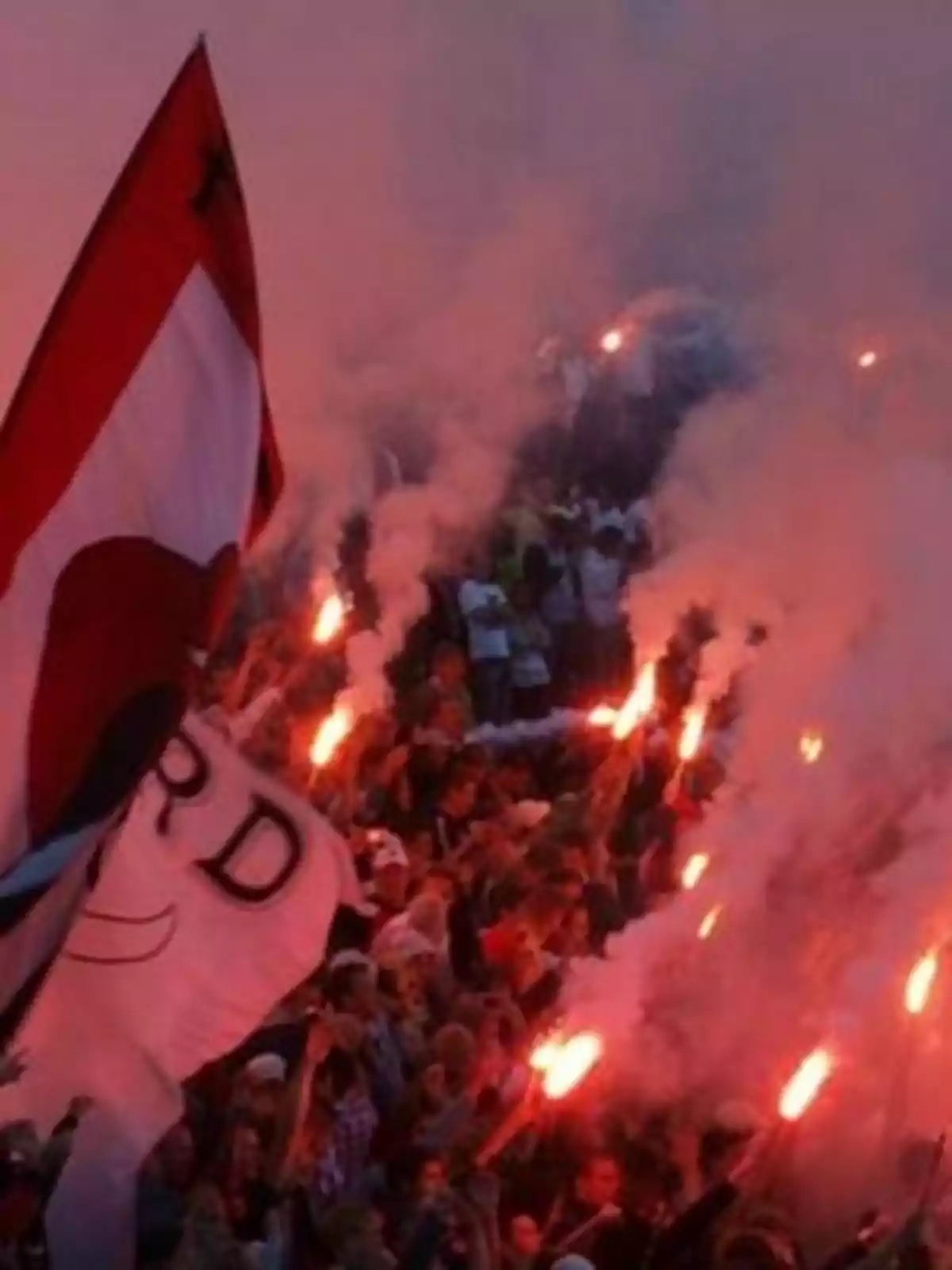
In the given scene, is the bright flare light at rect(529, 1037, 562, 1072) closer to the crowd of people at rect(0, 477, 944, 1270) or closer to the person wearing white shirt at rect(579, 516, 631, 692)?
the crowd of people at rect(0, 477, 944, 1270)

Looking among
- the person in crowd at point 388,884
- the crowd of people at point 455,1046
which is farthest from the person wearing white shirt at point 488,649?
the person in crowd at point 388,884

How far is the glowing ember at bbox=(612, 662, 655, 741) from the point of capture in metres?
7.30

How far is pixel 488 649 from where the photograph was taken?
7.96 meters

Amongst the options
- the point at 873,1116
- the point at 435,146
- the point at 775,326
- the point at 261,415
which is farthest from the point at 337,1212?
the point at 775,326

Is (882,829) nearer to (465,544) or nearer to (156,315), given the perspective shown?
(465,544)

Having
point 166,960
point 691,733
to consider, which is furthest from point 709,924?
point 166,960

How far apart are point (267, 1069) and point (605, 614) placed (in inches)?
169

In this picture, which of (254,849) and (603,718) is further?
(603,718)

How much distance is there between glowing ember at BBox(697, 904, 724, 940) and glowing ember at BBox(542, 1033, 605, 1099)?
1367mm

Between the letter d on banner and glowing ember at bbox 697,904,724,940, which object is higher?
glowing ember at bbox 697,904,724,940

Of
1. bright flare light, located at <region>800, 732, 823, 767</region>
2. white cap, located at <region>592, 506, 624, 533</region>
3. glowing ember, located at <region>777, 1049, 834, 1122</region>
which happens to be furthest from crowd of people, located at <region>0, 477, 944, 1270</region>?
white cap, located at <region>592, 506, 624, 533</region>

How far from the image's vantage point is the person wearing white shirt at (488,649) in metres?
7.88

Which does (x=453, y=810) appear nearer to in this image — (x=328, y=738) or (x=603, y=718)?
(x=328, y=738)

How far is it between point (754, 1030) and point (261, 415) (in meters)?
2.74
